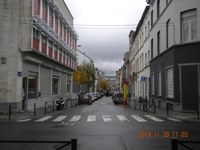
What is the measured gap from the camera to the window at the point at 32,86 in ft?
84.3

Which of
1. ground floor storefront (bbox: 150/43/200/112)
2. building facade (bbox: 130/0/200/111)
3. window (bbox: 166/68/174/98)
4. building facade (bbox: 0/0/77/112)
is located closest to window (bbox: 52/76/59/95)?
building facade (bbox: 0/0/77/112)

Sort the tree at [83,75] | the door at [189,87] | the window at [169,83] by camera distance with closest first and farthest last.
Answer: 1. the door at [189,87]
2. the window at [169,83]
3. the tree at [83,75]

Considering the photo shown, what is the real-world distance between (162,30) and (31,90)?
14072mm

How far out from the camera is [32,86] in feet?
87.1

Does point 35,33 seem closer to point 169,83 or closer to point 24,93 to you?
point 24,93

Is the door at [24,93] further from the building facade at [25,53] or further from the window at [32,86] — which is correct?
the window at [32,86]

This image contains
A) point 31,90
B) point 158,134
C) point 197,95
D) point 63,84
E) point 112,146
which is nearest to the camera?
point 112,146

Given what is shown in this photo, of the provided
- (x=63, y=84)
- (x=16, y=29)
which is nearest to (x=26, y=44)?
(x=16, y=29)

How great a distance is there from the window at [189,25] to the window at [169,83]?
132 inches

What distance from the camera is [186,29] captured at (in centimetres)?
2228

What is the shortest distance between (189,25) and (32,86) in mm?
15196

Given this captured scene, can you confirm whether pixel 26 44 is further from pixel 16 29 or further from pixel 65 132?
pixel 65 132

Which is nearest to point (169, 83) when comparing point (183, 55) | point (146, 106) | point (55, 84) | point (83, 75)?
point (146, 106)

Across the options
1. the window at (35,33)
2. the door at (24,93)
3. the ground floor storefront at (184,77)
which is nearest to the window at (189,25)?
the ground floor storefront at (184,77)
